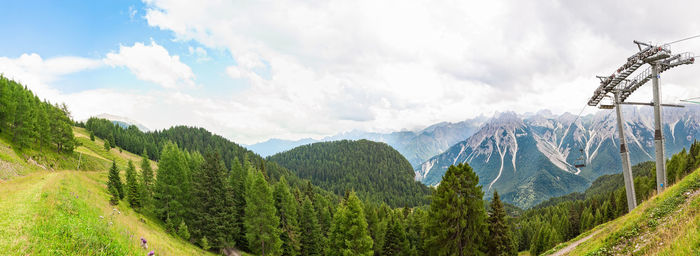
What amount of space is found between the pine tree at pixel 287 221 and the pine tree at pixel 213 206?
28.8ft

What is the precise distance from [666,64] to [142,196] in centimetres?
6238

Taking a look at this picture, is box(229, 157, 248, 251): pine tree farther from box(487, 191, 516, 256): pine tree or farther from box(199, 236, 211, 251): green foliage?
box(487, 191, 516, 256): pine tree

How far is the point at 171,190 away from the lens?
133 ft

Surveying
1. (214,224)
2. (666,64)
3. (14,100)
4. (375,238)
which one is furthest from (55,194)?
(14,100)

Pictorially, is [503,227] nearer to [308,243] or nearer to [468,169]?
[468,169]

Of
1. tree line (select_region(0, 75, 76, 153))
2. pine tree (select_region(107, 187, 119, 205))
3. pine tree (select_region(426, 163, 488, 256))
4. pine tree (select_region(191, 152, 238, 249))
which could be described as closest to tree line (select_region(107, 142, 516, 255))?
pine tree (select_region(191, 152, 238, 249))

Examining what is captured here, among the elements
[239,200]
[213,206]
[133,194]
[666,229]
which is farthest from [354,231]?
[133,194]

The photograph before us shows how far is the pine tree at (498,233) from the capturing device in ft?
105

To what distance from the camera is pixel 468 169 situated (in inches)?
1214

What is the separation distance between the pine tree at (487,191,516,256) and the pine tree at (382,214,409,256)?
1291 centimetres

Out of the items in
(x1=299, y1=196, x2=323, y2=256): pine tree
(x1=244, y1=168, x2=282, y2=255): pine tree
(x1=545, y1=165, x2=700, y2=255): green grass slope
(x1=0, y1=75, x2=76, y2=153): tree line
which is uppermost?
(x1=0, y1=75, x2=76, y2=153): tree line

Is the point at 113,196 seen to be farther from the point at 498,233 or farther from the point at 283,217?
the point at 498,233

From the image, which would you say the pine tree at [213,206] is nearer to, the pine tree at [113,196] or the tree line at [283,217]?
the tree line at [283,217]

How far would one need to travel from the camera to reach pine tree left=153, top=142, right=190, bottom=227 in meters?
39.9
